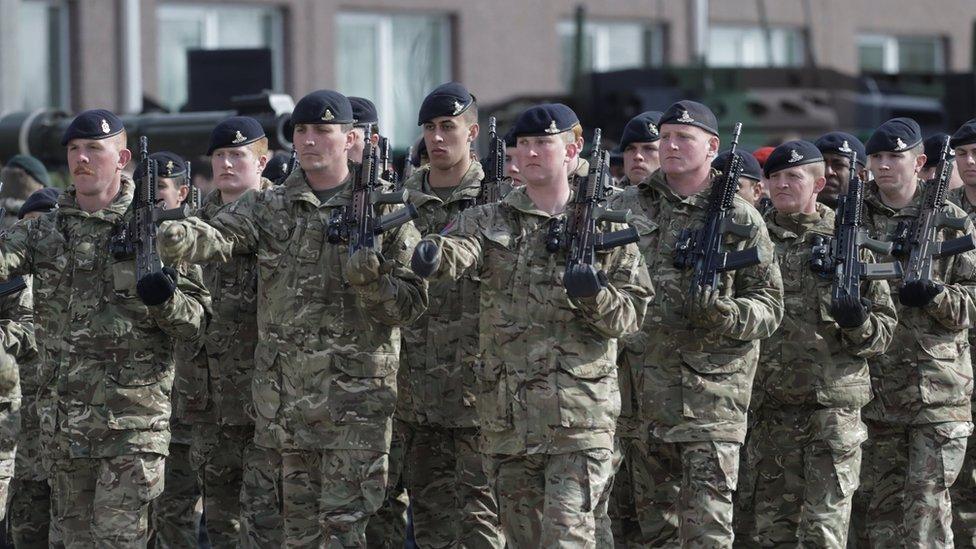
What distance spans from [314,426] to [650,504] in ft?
5.58

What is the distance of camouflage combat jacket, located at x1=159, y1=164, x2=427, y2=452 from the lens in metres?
7.48

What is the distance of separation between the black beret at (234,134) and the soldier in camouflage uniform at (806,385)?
2.62 metres

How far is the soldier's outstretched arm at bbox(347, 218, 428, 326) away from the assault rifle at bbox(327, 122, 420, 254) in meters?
0.14

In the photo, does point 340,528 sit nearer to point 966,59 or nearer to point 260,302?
point 260,302

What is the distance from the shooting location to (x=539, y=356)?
283 inches

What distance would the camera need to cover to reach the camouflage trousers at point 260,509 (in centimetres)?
855

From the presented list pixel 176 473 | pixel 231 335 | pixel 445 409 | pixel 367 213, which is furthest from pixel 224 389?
pixel 367 213

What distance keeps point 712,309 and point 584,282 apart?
992mm

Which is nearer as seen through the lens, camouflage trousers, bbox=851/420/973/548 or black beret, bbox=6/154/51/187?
camouflage trousers, bbox=851/420/973/548

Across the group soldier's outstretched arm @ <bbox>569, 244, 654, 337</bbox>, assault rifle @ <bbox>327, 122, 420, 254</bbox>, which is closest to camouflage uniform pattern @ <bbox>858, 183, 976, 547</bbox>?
soldier's outstretched arm @ <bbox>569, 244, 654, 337</bbox>

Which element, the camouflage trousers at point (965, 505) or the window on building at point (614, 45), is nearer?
the camouflage trousers at point (965, 505)

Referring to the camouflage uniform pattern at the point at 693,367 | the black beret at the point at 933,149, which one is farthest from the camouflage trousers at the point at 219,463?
the black beret at the point at 933,149

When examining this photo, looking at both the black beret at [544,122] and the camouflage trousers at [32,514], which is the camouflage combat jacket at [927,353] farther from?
the camouflage trousers at [32,514]

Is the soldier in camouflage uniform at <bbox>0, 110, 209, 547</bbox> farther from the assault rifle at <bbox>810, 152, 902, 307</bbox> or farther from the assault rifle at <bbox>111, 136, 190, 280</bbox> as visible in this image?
the assault rifle at <bbox>810, 152, 902, 307</bbox>
